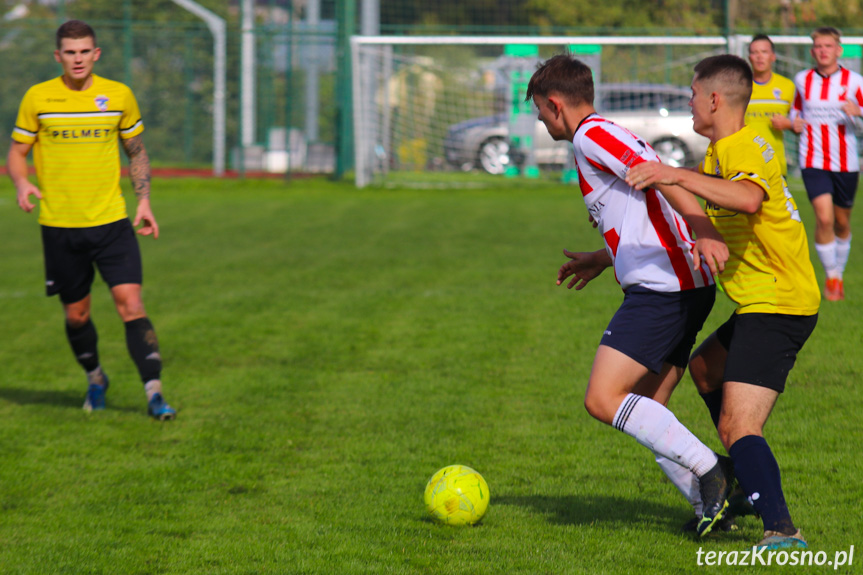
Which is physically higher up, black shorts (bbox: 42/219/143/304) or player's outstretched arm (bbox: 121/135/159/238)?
player's outstretched arm (bbox: 121/135/159/238)

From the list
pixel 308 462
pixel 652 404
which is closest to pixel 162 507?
pixel 308 462

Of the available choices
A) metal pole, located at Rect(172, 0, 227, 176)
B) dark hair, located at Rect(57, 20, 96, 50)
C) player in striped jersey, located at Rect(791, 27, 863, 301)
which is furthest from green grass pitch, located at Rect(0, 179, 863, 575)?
metal pole, located at Rect(172, 0, 227, 176)

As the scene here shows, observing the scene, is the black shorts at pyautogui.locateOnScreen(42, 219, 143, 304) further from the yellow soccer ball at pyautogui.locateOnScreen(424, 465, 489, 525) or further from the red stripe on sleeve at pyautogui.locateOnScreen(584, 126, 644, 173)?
the red stripe on sleeve at pyautogui.locateOnScreen(584, 126, 644, 173)

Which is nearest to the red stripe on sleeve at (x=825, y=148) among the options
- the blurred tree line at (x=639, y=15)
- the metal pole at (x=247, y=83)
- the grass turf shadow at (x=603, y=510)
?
the grass turf shadow at (x=603, y=510)

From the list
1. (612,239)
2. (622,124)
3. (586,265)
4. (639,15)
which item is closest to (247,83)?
(622,124)

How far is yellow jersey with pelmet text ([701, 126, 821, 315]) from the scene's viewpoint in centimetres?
351

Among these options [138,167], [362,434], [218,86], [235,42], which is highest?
[235,42]

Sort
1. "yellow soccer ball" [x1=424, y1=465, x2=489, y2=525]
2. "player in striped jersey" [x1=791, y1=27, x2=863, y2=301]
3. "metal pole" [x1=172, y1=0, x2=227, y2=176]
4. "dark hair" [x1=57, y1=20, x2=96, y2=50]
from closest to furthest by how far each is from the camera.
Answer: "yellow soccer ball" [x1=424, y1=465, x2=489, y2=525], "dark hair" [x1=57, y1=20, x2=96, y2=50], "player in striped jersey" [x1=791, y1=27, x2=863, y2=301], "metal pole" [x1=172, y1=0, x2=227, y2=176]

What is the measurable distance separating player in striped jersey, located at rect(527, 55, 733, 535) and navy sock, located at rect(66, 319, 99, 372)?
3.67 m

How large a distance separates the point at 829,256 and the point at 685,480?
5638mm

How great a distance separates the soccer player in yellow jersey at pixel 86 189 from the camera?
5812 millimetres

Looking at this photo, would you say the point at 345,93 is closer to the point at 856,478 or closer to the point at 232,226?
the point at 232,226

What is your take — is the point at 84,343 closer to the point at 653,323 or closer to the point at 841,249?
the point at 653,323

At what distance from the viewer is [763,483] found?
343 centimetres
